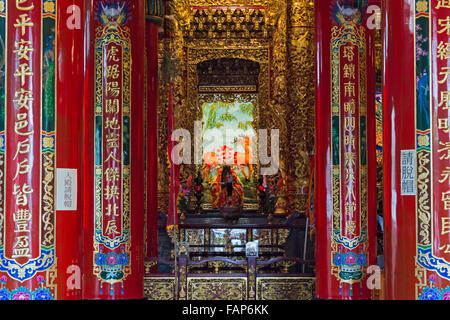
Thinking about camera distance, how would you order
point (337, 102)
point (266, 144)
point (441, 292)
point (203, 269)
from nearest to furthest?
point (441, 292) < point (337, 102) < point (203, 269) < point (266, 144)

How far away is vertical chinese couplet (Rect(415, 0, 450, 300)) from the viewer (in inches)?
163

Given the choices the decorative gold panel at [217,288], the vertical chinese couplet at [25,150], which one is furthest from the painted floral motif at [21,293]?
the decorative gold panel at [217,288]

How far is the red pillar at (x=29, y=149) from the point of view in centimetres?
427

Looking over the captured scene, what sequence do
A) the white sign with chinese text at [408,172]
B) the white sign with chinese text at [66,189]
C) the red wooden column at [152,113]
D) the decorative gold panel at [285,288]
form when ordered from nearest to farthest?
the white sign with chinese text at [408,172] < the white sign with chinese text at [66,189] < the decorative gold panel at [285,288] < the red wooden column at [152,113]

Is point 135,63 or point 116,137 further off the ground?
point 135,63

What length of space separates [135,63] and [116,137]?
79 centimetres

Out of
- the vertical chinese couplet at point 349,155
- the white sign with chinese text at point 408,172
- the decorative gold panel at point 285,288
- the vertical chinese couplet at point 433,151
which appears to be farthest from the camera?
the decorative gold panel at point 285,288

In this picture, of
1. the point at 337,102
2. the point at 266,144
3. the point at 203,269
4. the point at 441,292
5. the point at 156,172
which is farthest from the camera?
the point at 266,144

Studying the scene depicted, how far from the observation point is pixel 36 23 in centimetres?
431

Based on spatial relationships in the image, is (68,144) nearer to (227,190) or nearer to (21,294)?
(21,294)

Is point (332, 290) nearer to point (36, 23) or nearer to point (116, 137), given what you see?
point (116, 137)

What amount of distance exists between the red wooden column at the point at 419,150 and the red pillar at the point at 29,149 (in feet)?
6.86

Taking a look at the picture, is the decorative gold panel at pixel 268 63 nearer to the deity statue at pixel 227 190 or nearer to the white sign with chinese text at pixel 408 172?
the deity statue at pixel 227 190

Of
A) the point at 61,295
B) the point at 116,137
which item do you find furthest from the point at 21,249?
the point at 116,137
